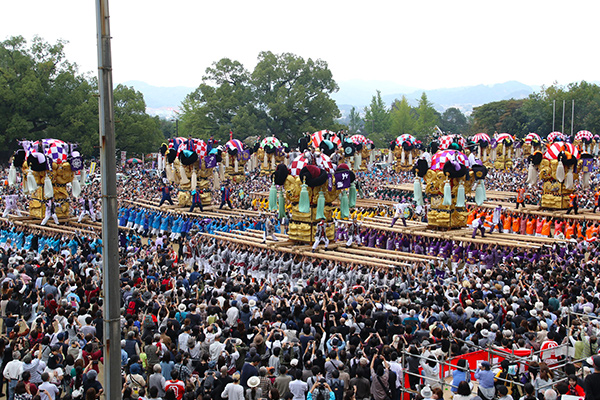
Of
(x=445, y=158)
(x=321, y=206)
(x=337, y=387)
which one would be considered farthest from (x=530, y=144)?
(x=337, y=387)

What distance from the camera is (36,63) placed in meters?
52.9

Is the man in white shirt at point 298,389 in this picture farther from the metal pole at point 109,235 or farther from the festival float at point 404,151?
the festival float at point 404,151

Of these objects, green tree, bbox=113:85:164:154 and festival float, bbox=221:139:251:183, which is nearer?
festival float, bbox=221:139:251:183

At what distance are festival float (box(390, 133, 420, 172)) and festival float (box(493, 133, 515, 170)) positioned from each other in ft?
25.9

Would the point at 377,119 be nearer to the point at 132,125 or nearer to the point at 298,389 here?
the point at 132,125

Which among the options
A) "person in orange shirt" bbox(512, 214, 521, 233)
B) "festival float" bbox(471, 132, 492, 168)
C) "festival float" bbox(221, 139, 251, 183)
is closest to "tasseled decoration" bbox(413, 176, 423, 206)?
"person in orange shirt" bbox(512, 214, 521, 233)

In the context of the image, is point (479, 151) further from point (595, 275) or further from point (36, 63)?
point (36, 63)

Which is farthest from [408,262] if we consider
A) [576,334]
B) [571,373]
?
[571,373]

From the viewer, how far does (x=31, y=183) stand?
2403 centimetres

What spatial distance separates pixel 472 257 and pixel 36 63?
46.4 m

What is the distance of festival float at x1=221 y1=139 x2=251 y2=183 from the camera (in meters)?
38.0

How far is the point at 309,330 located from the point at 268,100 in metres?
59.1

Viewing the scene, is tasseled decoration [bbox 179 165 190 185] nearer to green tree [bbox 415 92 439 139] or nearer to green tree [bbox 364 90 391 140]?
green tree [bbox 415 92 439 139]

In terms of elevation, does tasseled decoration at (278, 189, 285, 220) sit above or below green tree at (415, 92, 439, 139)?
below
